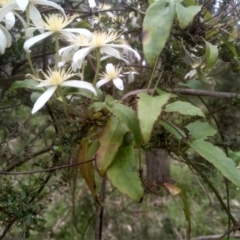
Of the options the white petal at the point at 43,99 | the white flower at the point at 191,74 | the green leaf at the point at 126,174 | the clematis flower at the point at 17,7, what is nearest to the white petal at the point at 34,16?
the clematis flower at the point at 17,7

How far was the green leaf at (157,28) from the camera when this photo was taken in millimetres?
549

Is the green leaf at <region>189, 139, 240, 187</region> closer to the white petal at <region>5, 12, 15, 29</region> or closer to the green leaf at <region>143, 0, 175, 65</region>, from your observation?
the green leaf at <region>143, 0, 175, 65</region>

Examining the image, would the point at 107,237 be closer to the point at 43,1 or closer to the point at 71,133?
the point at 71,133

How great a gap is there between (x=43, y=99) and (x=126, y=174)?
0.15 metres

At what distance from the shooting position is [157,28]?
56 cm

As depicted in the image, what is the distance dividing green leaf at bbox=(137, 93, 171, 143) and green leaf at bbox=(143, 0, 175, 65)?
0.15ft

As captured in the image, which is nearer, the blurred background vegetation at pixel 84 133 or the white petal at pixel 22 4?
the white petal at pixel 22 4

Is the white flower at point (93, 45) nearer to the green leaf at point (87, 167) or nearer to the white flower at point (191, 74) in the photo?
the green leaf at point (87, 167)

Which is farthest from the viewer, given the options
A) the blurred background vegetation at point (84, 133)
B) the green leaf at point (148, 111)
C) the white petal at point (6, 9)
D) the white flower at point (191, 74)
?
the white flower at point (191, 74)

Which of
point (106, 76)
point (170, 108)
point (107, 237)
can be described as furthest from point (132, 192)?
point (107, 237)

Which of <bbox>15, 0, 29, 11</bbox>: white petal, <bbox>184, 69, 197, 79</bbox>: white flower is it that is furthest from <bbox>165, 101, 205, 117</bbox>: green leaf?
<bbox>184, 69, 197, 79</bbox>: white flower

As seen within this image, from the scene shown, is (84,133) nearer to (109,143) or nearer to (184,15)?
(109,143)

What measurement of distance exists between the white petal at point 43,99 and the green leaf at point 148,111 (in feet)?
0.39

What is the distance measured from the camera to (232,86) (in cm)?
178
